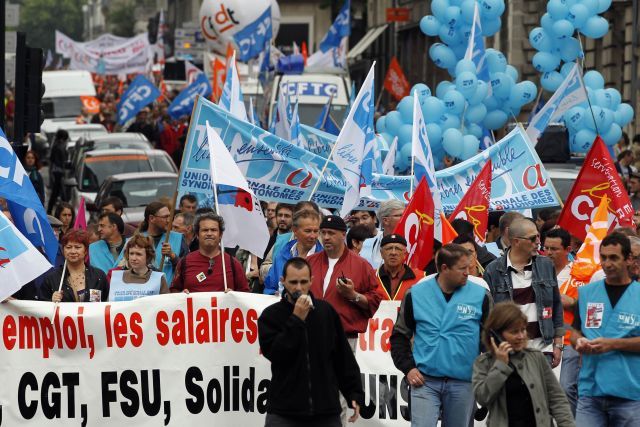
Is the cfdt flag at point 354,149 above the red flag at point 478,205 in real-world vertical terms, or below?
above

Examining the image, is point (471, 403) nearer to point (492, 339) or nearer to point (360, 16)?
point (492, 339)

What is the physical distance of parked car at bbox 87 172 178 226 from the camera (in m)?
21.4

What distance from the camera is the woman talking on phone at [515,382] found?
7527mm

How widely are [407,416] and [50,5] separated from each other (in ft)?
589

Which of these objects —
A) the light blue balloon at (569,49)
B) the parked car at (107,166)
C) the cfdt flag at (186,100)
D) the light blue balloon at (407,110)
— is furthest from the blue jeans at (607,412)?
the cfdt flag at (186,100)

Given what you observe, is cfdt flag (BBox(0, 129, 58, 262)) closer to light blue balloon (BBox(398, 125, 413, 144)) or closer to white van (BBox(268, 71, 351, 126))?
light blue balloon (BBox(398, 125, 413, 144))

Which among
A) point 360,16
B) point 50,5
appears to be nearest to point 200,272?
point 360,16

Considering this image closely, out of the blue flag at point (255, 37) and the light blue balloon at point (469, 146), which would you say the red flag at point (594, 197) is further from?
the blue flag at point (255, 37)

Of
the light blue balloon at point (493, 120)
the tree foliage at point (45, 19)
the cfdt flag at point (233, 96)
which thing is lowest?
the tree foliage at point (45, 19)

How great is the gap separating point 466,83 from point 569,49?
2399 millimetres

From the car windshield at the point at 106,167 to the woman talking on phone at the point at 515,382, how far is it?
1698cm

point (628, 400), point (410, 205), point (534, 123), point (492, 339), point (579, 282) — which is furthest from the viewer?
point (534, 123)

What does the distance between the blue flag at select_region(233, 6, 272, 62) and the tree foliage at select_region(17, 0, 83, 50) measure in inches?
5776

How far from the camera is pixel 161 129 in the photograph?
112ft
